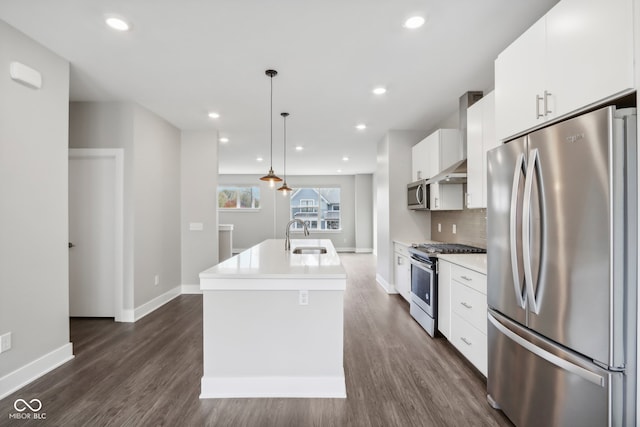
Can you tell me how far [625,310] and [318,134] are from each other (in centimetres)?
455

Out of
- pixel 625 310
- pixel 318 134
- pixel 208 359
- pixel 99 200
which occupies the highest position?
pixel 318 134

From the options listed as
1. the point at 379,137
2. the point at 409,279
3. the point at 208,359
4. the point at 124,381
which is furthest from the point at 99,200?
the point at 379,137

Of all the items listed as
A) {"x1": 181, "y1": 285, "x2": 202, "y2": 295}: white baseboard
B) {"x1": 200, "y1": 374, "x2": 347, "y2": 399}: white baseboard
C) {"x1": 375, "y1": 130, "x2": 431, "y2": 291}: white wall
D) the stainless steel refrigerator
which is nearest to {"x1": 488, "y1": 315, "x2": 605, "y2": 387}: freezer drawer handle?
the stainless steel refrigerator

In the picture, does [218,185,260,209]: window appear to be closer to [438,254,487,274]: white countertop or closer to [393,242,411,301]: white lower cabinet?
[393,242,411,301]: white lower cabinet

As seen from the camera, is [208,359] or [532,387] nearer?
[532,387]

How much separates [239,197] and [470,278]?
891 cm

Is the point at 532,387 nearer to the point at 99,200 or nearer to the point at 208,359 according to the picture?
the point at 208,359

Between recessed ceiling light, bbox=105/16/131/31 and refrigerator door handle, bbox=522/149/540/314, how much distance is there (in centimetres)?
268

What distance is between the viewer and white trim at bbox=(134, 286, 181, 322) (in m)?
3.76

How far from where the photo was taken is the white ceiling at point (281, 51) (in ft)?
6.71

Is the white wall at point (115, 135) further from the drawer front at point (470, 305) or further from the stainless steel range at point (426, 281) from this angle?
the drawer front at point (470, 305)

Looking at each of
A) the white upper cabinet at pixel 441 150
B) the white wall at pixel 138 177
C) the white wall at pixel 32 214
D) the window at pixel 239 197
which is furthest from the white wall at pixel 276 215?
the white wall at pixel 32 214

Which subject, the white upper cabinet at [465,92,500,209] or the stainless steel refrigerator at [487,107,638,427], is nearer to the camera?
the stainless steel refrigerator at [487,107,638,427]

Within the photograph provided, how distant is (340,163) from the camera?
8164mm
